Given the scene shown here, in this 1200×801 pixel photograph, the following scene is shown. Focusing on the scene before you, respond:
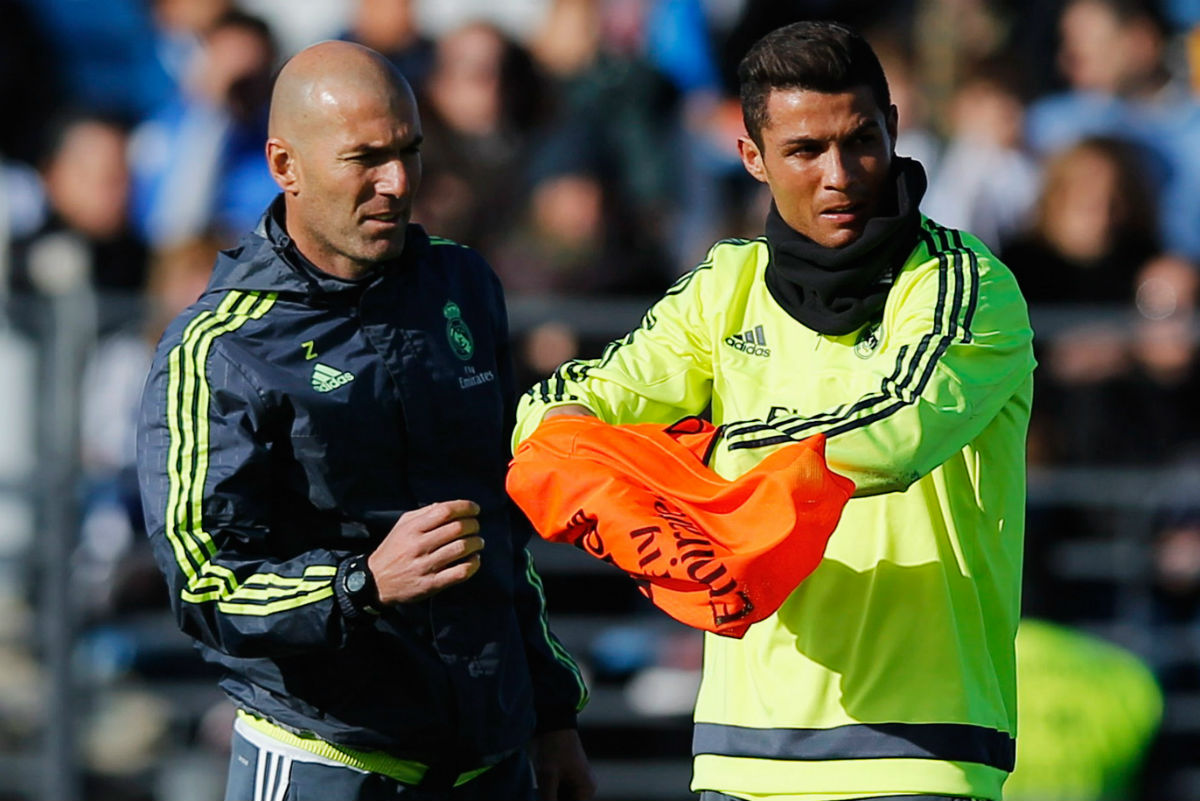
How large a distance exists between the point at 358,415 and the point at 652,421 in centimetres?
67

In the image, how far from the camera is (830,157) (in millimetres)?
3768

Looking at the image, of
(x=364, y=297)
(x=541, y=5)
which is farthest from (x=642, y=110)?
(x=364, y=297)

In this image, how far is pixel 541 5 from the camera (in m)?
10.2

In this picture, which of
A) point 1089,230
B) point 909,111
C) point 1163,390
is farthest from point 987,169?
point 1163,390

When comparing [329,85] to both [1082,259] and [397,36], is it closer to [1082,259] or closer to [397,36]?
[1082,259]

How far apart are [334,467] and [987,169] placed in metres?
5.37

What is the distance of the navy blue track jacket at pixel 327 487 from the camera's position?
407cm

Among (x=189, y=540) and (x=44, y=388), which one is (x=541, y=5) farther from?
(x=189, y=540)

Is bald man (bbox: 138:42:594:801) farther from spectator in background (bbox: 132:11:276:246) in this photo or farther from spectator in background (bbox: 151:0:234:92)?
spectator in background (bbox: 151:0:234:92)

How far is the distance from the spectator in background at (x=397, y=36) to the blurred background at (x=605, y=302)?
0.02 m

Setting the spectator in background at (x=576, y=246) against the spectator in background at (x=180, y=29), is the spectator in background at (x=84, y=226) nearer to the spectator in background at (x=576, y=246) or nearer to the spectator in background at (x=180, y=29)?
the spectator in background at (x=180, y=29)

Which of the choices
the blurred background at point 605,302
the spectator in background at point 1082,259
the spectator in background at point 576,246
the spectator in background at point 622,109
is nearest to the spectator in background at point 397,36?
the blurred background at point 605,302

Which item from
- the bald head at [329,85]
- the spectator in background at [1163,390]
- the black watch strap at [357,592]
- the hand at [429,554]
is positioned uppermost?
the bald head at [329,85]

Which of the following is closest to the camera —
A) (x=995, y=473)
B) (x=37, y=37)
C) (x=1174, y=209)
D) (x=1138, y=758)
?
(x=995, y=473)
